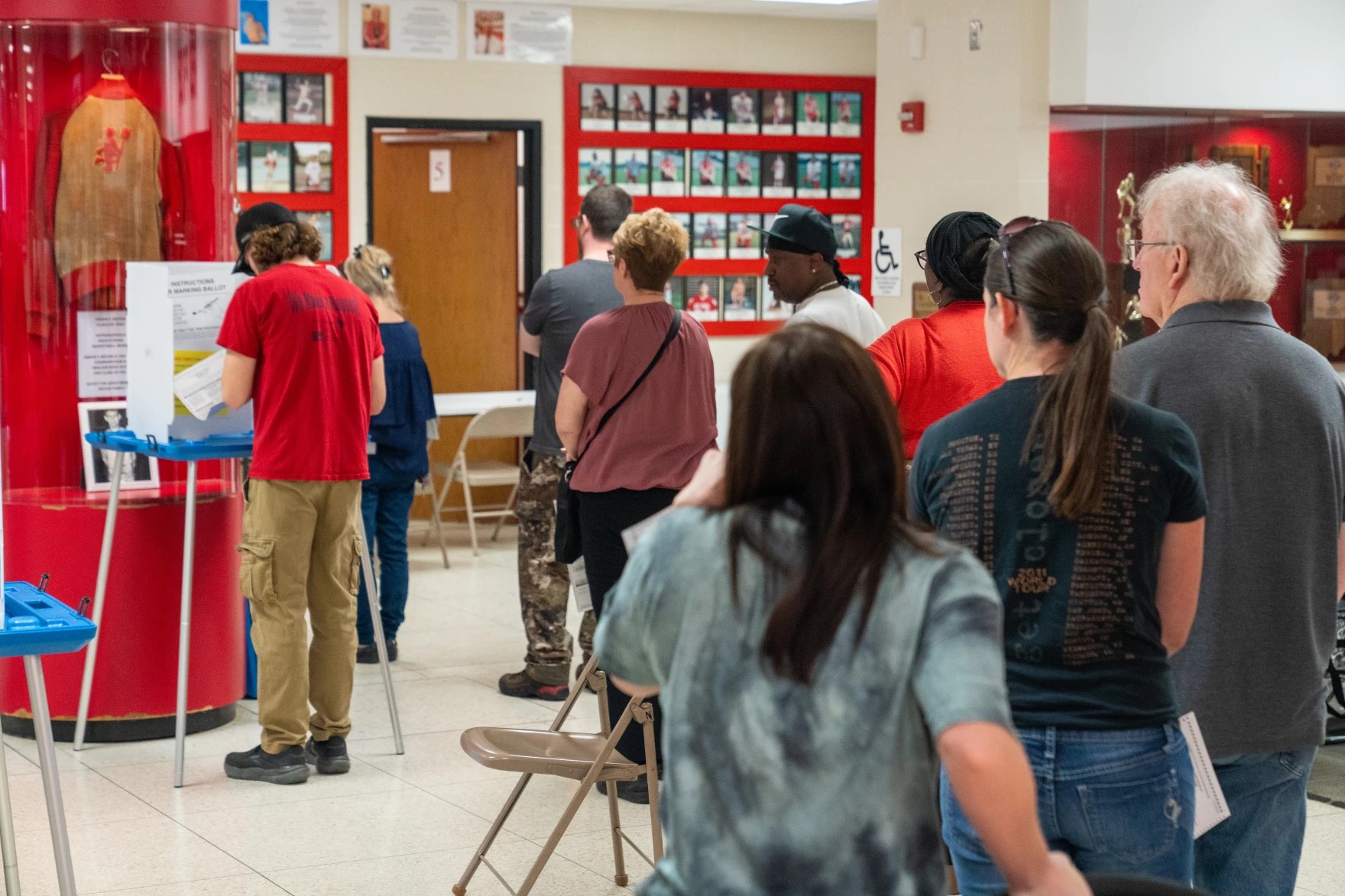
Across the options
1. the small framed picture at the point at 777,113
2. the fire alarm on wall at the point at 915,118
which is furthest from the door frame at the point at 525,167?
the fire alarm on wall at the point at 915,118

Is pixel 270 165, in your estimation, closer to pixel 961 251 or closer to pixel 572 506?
pixel 572 506

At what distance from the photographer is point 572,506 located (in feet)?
13.6

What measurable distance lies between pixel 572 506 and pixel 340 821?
1.02m

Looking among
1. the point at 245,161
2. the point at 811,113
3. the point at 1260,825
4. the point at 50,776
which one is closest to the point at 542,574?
the point at 50,776

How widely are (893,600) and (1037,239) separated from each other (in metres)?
0.72

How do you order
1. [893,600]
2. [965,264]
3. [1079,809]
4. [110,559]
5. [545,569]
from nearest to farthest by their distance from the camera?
1. [893,600]
2. [1079,809]
3. [965,264]
4. [110,559]
5. [545,569]

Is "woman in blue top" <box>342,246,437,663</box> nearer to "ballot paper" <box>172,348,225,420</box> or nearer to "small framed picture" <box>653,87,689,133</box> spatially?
"ballot paper" <box>172,348,225,420</box>

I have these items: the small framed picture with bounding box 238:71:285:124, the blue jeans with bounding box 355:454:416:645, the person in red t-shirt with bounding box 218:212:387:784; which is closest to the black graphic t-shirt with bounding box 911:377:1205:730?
the person in red t-shirt with bounding box 218:212:387:784

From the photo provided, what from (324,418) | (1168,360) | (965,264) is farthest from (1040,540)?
(324,418)

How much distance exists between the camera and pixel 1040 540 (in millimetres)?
1903

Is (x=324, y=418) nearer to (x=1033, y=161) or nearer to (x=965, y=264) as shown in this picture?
(x=965, y=264)

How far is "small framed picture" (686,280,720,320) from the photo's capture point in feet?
31.6

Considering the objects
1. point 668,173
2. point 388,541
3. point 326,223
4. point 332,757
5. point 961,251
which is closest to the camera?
point 961,251

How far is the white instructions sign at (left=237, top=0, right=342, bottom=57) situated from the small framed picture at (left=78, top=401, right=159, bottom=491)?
158 inches
